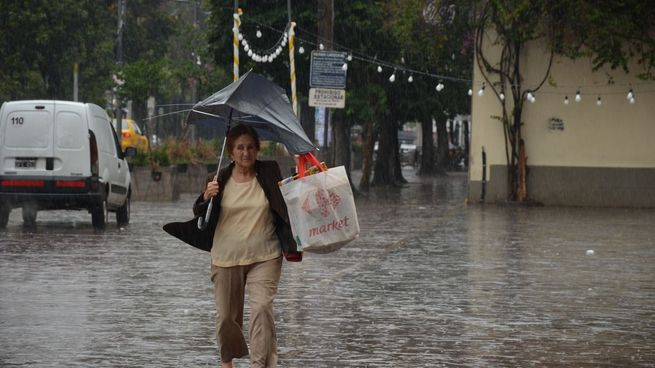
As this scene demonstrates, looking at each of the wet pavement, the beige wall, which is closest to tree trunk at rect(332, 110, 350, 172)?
the beige wall

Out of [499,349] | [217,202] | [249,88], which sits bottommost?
[499,349]

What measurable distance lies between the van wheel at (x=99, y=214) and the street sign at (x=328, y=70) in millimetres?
8622

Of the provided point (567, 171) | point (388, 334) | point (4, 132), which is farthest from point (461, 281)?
point (567, 171)

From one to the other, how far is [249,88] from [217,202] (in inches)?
28.5

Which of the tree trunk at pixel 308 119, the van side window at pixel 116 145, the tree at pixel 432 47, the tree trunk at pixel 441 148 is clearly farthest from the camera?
the tree trunk at pixel 441 148

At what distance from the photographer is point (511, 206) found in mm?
33219

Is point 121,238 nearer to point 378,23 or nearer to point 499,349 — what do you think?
point 499,349

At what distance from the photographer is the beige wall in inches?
1309

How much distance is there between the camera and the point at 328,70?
31.4m

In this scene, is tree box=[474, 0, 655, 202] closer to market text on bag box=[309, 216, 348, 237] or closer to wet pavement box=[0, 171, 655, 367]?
wet pavement box=[0, 171, 655, 367]

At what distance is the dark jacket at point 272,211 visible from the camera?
874 cm

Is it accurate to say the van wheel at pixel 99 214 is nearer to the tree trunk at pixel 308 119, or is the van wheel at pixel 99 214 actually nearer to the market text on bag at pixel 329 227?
the market text on bag at pixel 329 227

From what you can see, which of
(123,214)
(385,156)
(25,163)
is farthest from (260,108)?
(385,156)

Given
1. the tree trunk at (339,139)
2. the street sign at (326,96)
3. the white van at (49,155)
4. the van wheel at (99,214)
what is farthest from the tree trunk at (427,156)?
the white van at (49,155)
